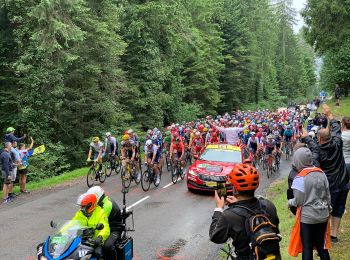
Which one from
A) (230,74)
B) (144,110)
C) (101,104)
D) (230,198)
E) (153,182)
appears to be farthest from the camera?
(230,74)

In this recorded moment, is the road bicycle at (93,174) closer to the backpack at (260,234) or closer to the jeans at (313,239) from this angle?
the jeans at (313,239)

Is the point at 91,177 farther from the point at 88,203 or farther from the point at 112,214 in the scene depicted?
the point at 88,203

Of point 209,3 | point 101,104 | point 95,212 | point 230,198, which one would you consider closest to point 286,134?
point 101,104

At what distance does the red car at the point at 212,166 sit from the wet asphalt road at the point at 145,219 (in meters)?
0.46

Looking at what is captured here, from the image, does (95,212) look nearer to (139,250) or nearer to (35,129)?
(139,250)

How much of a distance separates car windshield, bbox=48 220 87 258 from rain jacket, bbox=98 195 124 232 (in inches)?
22.6

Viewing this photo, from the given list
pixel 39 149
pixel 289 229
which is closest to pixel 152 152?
pixel 39 149

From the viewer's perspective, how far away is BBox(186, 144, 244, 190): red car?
48.5ft

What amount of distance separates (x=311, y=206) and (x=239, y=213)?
2080 millimetres

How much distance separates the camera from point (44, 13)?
19234 millimetres

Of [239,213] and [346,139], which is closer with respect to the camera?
[239,213]

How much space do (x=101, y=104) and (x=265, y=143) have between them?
998 cm

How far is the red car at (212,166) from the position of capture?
48.5ft

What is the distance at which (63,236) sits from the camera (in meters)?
5.71
